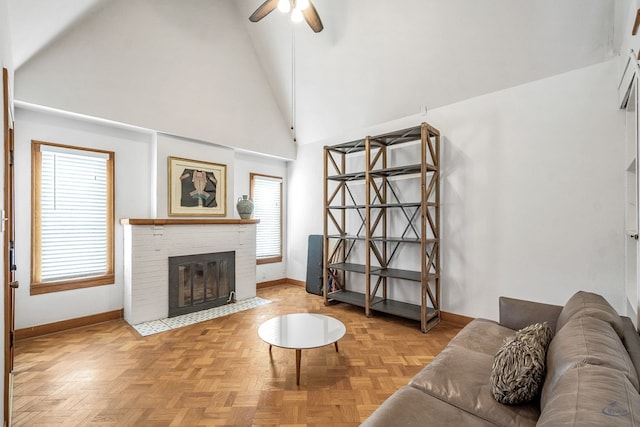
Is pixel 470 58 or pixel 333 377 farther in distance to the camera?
pixel 470 58

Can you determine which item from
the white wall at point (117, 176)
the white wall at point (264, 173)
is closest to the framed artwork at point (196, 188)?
the white wall at point (117, 176)

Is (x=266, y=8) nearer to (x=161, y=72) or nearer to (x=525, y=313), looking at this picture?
(x=161, y=72)

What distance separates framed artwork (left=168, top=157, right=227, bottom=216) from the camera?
387 centimetres

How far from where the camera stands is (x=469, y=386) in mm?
1431

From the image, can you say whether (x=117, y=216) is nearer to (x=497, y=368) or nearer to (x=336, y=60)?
(x=336, y=60)

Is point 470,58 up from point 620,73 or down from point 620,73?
up

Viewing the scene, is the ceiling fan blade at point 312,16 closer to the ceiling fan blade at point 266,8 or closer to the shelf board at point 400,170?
the ceiling fan blade at point 266,8

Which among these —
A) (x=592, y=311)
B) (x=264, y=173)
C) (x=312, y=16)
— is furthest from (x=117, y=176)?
(x=592, y=311)

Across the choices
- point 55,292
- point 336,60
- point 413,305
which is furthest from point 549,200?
point 55,292

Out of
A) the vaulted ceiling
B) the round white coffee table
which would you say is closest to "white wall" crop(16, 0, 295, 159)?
the vaulted ceiling

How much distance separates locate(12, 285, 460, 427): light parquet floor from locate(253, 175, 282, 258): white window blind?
196 cm

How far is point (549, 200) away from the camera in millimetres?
2822

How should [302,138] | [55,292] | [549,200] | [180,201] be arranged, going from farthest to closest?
[302,138]
[180,201]
[55,292]
[549,200]

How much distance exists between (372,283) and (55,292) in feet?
12.4
